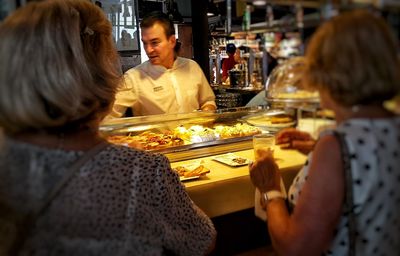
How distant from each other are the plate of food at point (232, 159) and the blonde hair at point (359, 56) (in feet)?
3.80

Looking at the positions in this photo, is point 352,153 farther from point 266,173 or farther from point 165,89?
point 165,89

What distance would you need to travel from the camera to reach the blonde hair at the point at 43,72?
2.88ft

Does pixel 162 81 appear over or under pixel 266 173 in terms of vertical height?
over

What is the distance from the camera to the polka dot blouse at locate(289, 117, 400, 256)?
0.73m

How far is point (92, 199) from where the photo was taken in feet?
3.07

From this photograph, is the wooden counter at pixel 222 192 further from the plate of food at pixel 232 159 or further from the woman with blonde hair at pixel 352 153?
the woman with blonde hair at pixel 352 153

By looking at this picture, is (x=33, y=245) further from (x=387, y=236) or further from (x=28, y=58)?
(x=387, y=236)

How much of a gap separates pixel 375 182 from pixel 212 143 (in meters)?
1.42

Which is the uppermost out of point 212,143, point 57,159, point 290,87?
point 290,87

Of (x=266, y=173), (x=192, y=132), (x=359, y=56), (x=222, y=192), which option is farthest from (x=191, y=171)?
(x=359, y=56)

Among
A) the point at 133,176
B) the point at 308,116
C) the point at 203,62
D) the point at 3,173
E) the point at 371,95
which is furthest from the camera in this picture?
the point at 203,62

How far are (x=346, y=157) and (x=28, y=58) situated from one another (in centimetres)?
74

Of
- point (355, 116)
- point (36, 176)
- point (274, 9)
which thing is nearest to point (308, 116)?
point (355, 116)

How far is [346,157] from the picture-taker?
771 millimetres
